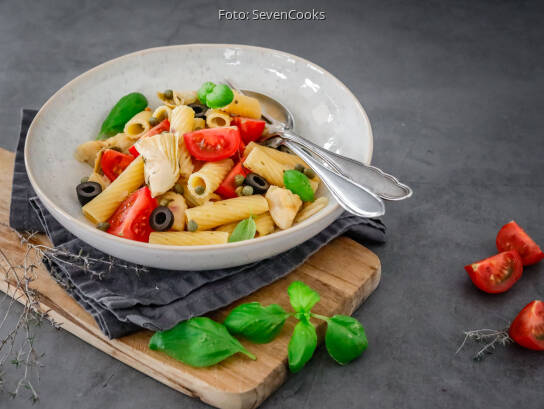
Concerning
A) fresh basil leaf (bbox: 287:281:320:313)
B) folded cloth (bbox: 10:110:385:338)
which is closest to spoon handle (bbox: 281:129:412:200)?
folded cloth (bbox: 10:110:385:338)

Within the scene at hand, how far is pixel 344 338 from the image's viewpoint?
7.19 feet

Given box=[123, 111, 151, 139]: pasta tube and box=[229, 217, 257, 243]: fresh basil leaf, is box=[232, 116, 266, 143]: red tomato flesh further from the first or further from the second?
box=[229, 217, 257, 243]: fresh basil leaf

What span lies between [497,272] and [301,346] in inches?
37.7

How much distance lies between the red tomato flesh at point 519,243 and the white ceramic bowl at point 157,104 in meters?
0.71

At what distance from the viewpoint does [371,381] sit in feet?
7.37

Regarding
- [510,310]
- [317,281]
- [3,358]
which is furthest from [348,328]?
[3,358]

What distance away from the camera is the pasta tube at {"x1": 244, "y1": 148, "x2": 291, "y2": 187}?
2521mm

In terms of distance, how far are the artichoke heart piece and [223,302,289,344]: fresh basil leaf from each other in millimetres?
558

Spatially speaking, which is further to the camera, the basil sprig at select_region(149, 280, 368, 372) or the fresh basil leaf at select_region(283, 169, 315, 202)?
the fresh basil leaf at select_region(283, 169, 315, 202)

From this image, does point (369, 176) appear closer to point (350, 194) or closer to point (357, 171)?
point (357, 171)

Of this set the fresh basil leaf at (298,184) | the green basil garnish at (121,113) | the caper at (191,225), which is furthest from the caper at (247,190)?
the green basil garnish at (121,113)

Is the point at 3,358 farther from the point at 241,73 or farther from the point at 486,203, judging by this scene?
the point at 486,203

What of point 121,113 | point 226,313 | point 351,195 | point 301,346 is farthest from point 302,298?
point 121,113

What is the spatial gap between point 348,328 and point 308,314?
0.48ft
